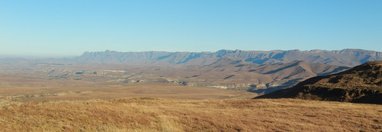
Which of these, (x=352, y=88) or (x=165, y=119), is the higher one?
(x=352, y=88)

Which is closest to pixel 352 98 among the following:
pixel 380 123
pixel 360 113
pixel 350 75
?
pixel 350 75

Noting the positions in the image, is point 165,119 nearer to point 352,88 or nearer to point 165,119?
point 165,119

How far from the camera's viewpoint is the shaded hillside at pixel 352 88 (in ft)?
191

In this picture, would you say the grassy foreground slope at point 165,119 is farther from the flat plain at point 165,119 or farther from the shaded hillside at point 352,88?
the shaded hillside at point 352,88

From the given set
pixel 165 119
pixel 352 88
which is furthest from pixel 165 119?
pixel 352 88

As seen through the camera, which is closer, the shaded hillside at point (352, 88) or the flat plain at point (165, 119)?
the flat plain at point (165, 119)

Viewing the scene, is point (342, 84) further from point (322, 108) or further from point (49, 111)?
point (49, 111)

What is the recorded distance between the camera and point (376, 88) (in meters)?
60.0

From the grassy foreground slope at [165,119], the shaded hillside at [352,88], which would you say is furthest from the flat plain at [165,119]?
the shaded hillside at [352,88]

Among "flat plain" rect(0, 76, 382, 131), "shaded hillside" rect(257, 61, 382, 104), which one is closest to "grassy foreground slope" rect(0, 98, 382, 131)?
"flat plain" rect(0, 76, 382, 131)

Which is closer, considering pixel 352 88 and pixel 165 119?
pixel 165 119

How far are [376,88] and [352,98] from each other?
4.44 metres

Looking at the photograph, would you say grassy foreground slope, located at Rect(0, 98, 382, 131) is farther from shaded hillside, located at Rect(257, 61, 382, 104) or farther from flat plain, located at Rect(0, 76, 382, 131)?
shaded hillside, located at Rect(257, 61, 382, 104)

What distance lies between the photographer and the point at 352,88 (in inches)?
2459
